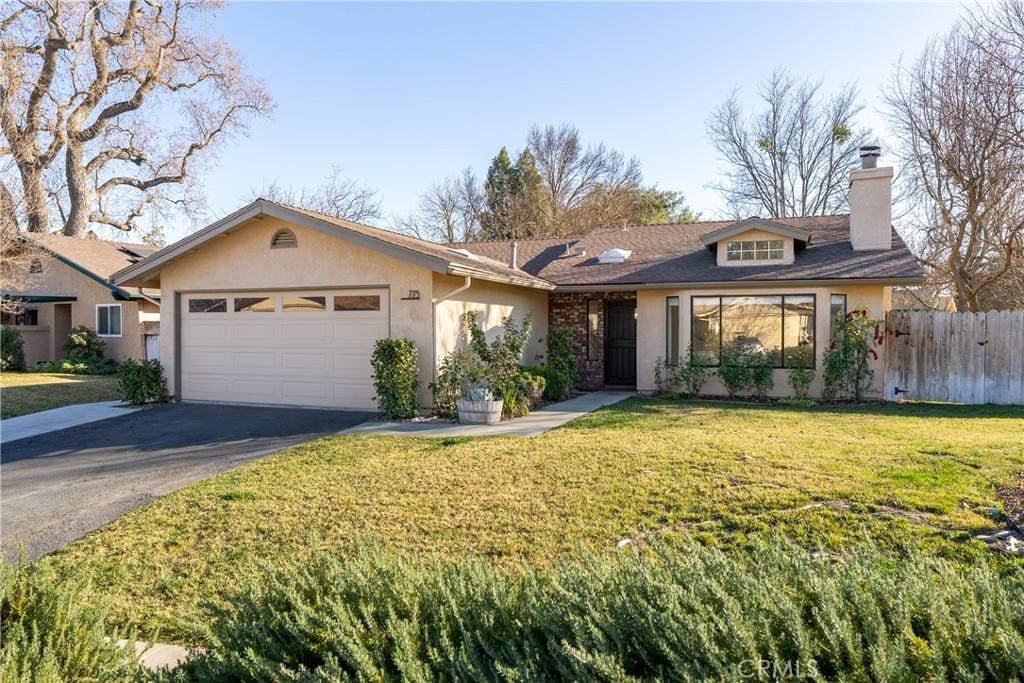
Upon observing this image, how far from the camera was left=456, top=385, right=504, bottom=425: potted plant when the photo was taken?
33.2 feet

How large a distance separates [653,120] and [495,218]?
52.1 ft

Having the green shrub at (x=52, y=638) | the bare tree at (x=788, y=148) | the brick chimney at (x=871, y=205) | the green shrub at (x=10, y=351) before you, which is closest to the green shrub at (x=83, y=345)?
the green shrub at (x=10, y=351)

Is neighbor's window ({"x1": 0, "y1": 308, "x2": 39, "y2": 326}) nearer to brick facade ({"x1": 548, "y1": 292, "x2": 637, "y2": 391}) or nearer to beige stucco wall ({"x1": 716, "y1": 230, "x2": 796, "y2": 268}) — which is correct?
brick facade ({"x1": 548, "y1": 292, "x2": 637, "y2": 391})

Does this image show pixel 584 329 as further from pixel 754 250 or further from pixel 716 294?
pixel 754 250

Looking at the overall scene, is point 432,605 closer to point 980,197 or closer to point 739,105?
point 980,197

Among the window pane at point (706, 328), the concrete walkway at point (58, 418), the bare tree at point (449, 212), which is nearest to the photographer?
the concrete walkway at point (58, 418)

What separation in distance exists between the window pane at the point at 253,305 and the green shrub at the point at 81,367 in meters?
9.82

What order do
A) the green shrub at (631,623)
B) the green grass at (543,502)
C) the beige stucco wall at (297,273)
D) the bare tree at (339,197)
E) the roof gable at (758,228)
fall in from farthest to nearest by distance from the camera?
1. the bare tree at (339,197)
2. the roof gable at (758,228)
3. the beige stucco wall at (297,273)
4. the green grass at (543,502)
5. the green shrub at (631,623)

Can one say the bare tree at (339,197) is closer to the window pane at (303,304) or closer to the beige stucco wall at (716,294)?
the window pane at (303,304)

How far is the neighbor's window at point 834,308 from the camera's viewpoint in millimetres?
12663

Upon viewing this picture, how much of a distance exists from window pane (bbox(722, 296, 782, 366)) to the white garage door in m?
7.21

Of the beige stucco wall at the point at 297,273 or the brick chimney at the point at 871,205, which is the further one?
the brick chimney at the point at 871,205

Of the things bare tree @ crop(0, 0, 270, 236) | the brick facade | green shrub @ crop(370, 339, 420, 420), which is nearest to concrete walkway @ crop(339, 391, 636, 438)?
green shrub @ crop(370, 339, 420, 420)

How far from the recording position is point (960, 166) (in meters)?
15.7
